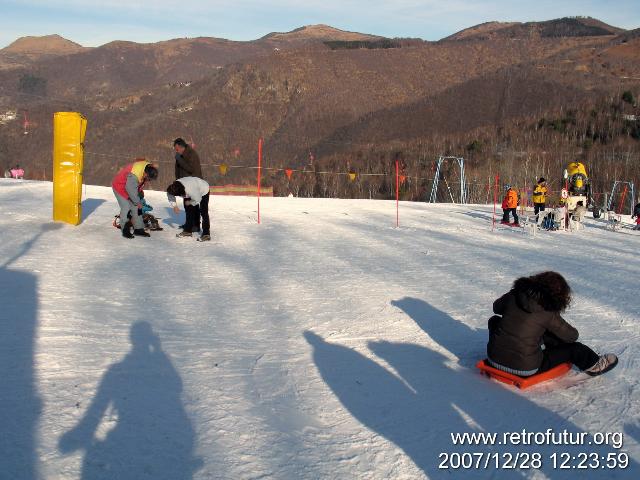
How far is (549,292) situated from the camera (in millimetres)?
5148

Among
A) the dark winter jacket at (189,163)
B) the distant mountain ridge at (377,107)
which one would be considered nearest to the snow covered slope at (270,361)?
the dark winter jacket at (189,163)

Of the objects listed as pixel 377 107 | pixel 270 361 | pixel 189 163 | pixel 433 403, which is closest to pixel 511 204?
pixel 189 163

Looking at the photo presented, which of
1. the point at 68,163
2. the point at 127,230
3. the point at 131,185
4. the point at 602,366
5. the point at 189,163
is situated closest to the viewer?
the point at 602,366

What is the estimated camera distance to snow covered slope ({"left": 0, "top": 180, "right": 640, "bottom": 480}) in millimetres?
4105

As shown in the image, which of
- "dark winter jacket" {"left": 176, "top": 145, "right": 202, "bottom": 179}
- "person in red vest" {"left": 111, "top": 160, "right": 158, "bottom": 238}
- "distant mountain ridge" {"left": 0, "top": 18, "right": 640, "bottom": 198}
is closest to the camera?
"person in red vest" {"left": 111, "top": 160, "right": 158, "bottom": 238}

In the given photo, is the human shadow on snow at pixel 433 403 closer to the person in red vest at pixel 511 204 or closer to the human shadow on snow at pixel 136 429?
the human shadow on snow at pixel 136 429

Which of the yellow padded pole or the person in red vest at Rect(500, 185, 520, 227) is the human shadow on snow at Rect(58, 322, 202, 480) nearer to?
the yellow padded pole

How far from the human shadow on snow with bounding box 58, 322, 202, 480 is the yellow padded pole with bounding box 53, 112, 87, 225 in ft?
23.2

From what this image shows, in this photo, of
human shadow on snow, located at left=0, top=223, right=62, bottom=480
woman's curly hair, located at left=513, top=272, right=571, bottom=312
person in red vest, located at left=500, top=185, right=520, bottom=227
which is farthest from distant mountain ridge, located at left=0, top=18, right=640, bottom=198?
woman's curly hair, located at left=513, top=272, right=571, bottom=312

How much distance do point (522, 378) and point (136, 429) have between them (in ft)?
10.1

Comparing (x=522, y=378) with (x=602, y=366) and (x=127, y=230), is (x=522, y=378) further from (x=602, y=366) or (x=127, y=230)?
(x=127, y=230)

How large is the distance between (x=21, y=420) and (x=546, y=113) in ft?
278

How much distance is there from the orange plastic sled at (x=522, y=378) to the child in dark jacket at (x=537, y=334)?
0.04 m

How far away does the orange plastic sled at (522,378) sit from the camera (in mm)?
5297
